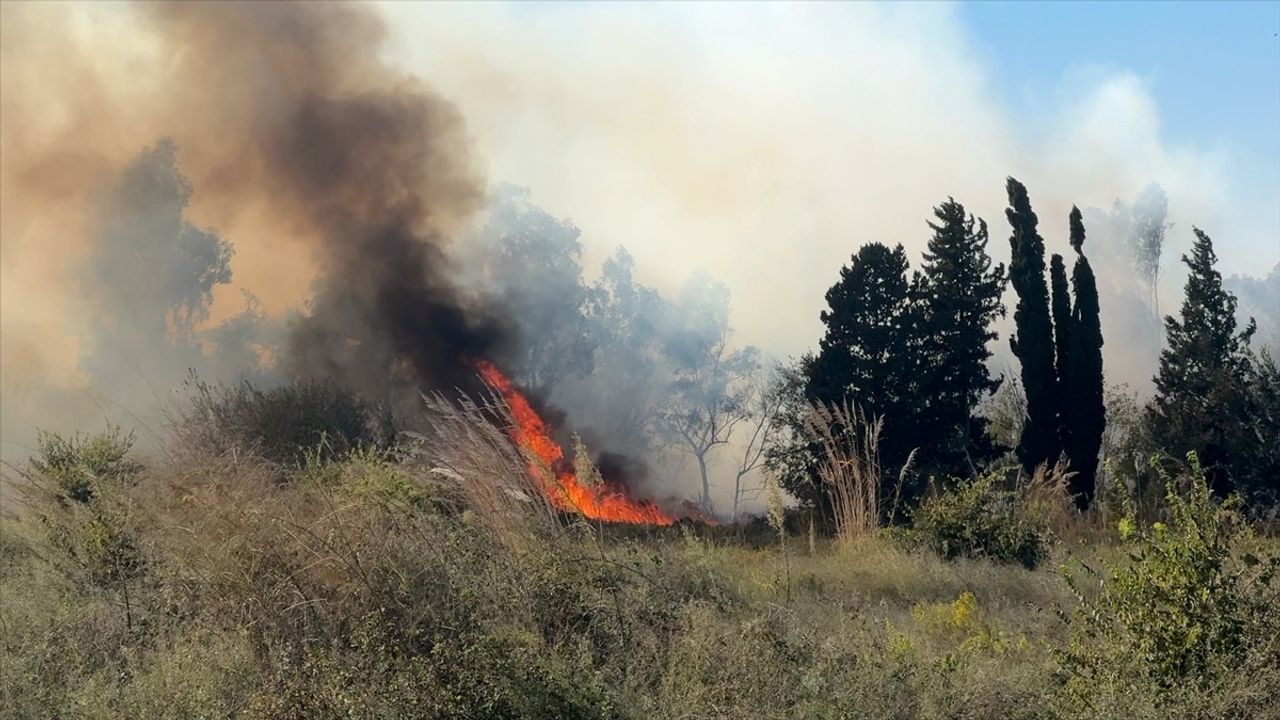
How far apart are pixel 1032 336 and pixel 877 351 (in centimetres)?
386

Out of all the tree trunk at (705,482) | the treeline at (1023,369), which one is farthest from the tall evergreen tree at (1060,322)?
the tree trunk at (705,482)

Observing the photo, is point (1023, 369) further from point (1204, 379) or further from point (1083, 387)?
point (1204, 379)

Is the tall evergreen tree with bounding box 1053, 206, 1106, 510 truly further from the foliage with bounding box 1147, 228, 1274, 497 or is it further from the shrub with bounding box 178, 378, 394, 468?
the shrub with bounding box 178, 378, 394, 468

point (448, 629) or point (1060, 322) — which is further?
point (1060, 322)

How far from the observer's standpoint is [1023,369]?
27484 mm

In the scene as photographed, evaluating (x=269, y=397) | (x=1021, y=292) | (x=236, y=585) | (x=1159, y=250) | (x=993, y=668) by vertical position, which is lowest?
(x=993, y=668)

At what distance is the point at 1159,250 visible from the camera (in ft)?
238

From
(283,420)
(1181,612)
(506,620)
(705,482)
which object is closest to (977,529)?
(1181,612)

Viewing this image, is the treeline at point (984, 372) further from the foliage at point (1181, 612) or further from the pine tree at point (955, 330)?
the foliage at point (1181, 612)

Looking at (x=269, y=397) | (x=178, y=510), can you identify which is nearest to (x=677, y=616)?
(x=178, y=510)

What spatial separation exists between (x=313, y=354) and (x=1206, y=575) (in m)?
26.0

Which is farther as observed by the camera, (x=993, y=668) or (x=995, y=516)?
(x=995, y=516)

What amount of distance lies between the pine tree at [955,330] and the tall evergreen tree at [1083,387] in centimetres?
246

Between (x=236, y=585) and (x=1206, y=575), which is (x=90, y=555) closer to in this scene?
(x=236, y=585)
